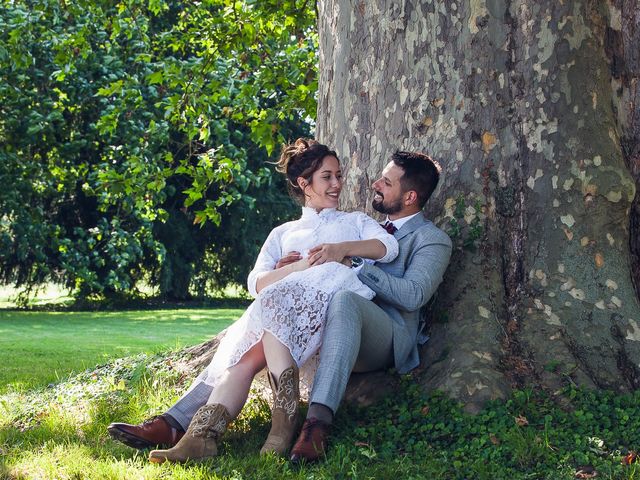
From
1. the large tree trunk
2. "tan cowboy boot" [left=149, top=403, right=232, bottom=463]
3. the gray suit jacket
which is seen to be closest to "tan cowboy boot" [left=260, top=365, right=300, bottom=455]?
"tan cowboy boot" [left=149, top=403, right=232, bottom=463]

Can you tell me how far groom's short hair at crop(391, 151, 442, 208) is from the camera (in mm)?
5660

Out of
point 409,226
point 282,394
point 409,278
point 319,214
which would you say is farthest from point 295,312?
point 409,226

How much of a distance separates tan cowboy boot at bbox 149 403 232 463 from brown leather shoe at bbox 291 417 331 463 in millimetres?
414

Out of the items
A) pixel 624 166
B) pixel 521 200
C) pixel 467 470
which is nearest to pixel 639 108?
pixel 624 166

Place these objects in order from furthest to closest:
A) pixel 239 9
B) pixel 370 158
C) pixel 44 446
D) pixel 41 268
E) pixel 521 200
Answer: pixel 41 268 → pixel 239 9 → pixel 370 158 → pixel 521 200 → pixel 44 446

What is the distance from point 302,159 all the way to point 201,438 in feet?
5.94

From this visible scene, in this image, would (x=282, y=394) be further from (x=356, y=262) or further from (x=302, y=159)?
(x=302, y=159)

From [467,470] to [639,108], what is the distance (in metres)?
2.79

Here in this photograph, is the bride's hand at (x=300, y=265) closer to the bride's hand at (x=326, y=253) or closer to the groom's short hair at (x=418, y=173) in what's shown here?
the bride's hand at (x=326, y=253)

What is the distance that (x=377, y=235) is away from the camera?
5.52 metres

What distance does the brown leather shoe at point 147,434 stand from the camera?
4.97 metres

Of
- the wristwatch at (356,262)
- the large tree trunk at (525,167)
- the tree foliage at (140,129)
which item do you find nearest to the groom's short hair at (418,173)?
the large tree trunk at (525,167)

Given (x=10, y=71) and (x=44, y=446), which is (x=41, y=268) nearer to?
(x=10, y=71)

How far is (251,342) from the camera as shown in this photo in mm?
5047
